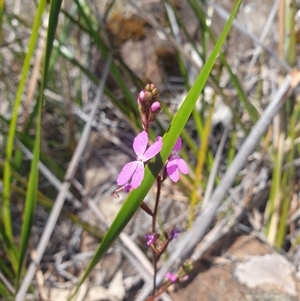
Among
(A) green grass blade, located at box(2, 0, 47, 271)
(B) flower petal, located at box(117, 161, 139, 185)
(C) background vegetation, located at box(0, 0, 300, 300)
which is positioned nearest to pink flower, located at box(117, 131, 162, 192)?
(B) flower petal, located at box(117, 161, 139, 185)

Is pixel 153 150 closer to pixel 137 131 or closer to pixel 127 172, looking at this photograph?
pixel 127 172

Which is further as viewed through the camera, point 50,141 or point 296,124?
point 50,141

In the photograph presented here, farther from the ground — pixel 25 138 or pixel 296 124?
pixel 25 138

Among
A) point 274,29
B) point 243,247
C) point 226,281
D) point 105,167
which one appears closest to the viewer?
point 226,281

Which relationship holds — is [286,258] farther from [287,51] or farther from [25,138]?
[25,138]

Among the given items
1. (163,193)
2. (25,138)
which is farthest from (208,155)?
(25,138)

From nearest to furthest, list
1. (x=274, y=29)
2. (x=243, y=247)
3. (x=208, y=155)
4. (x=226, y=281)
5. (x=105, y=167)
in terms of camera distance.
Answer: (x=226, y=281), (x=243, y=247), (x=208, y=155), (x=105, y=167), (x=274, y=29)

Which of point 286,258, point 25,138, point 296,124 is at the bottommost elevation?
point 286,258

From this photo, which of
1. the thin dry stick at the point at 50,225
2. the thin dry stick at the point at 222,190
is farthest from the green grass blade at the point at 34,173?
the thin dry stick at the point at 222,190
